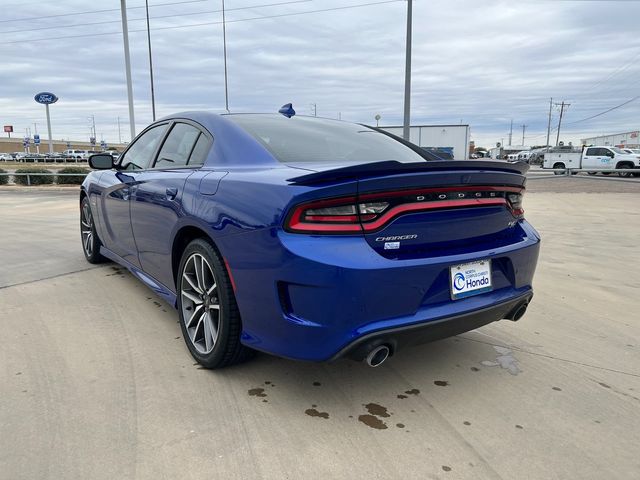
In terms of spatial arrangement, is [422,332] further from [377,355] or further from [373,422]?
[373,422]

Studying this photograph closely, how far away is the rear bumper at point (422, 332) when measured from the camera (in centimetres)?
228

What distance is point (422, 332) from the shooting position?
2406 millimetres

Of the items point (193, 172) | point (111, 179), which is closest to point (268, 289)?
point (193, 172)

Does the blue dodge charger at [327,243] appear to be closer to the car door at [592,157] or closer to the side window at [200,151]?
the side window at [200,151]

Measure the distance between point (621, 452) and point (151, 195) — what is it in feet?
10.5

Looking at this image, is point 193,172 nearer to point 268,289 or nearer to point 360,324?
point 268,289

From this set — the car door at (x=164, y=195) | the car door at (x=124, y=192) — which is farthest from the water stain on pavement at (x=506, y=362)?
the car door at (x=124, y=192)

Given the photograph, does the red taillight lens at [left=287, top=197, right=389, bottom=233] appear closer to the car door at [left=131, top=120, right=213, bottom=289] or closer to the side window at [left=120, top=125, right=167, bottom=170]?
the car door at [left=131, top=120, right=213, bottom=289]

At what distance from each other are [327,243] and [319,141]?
1.24 meters

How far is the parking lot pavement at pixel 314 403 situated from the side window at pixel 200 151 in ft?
4.14

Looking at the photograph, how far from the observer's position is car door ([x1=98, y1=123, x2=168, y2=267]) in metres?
4.12

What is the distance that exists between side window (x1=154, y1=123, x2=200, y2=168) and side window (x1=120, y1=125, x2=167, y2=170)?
22 centimetres

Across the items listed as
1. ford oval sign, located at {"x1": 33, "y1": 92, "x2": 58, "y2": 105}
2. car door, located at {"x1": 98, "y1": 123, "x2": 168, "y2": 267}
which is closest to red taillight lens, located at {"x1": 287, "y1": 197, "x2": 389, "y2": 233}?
car door, located at {"x1": 98, "y1": 123, "x2": 168, "y2": 267}

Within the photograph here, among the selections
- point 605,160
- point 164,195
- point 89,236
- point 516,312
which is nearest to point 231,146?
point 164,195
